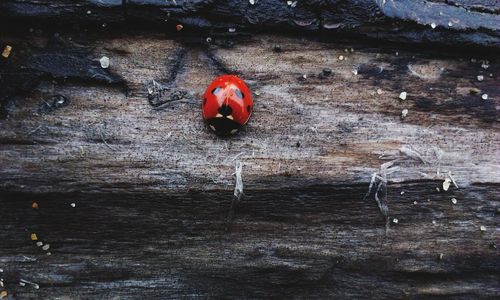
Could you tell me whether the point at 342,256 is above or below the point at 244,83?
below

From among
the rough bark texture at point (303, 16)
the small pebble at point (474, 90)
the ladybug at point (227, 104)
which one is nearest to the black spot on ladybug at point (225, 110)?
the ladybug at point (227, 104)

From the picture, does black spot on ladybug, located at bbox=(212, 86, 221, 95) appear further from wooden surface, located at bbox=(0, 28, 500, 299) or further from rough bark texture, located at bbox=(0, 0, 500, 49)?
rough bark texture, located at bbox=(0, 0, 500, 49)

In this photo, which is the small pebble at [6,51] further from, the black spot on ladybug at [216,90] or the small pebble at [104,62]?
the black spot on ladybug at [216,90]

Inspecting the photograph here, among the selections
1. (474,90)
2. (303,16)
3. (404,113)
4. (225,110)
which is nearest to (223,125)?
(225,110)

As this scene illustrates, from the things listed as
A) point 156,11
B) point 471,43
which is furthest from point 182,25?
point 471,43

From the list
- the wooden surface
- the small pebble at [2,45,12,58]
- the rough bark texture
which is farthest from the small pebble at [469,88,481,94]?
the small pebble at [2,45,12,58]

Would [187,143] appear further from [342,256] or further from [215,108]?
[342,256]
